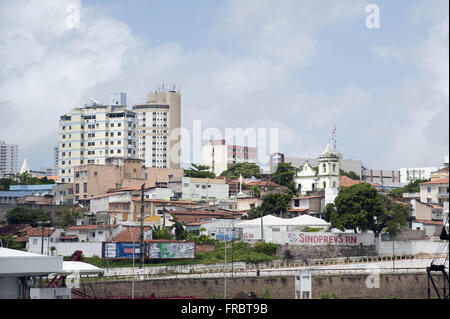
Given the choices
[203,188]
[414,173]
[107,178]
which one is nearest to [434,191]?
[203,188]

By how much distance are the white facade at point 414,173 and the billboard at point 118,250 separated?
283 ft

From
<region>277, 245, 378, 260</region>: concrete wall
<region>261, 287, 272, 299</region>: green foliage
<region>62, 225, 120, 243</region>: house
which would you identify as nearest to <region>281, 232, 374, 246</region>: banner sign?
<region>277, 245, 378, 260</region>: concrete wall

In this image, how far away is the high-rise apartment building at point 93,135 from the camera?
122m

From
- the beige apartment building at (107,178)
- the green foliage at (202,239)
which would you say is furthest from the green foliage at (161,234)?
the beige apartment building at (107,178)

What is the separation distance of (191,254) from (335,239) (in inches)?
476

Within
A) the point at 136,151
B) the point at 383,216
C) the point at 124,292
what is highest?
the point at 136,151

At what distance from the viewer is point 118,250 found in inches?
2394

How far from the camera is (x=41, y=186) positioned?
99500 mm

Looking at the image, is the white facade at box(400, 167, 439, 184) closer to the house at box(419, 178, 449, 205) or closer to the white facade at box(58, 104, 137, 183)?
the white facade at box(58, 104, 137, 183)

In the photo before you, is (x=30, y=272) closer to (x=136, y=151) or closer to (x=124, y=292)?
(x=124, y=292)

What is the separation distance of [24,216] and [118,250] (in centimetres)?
1963

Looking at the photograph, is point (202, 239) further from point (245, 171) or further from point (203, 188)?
point (245, 171)

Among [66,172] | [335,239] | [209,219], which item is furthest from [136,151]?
[335,239]
